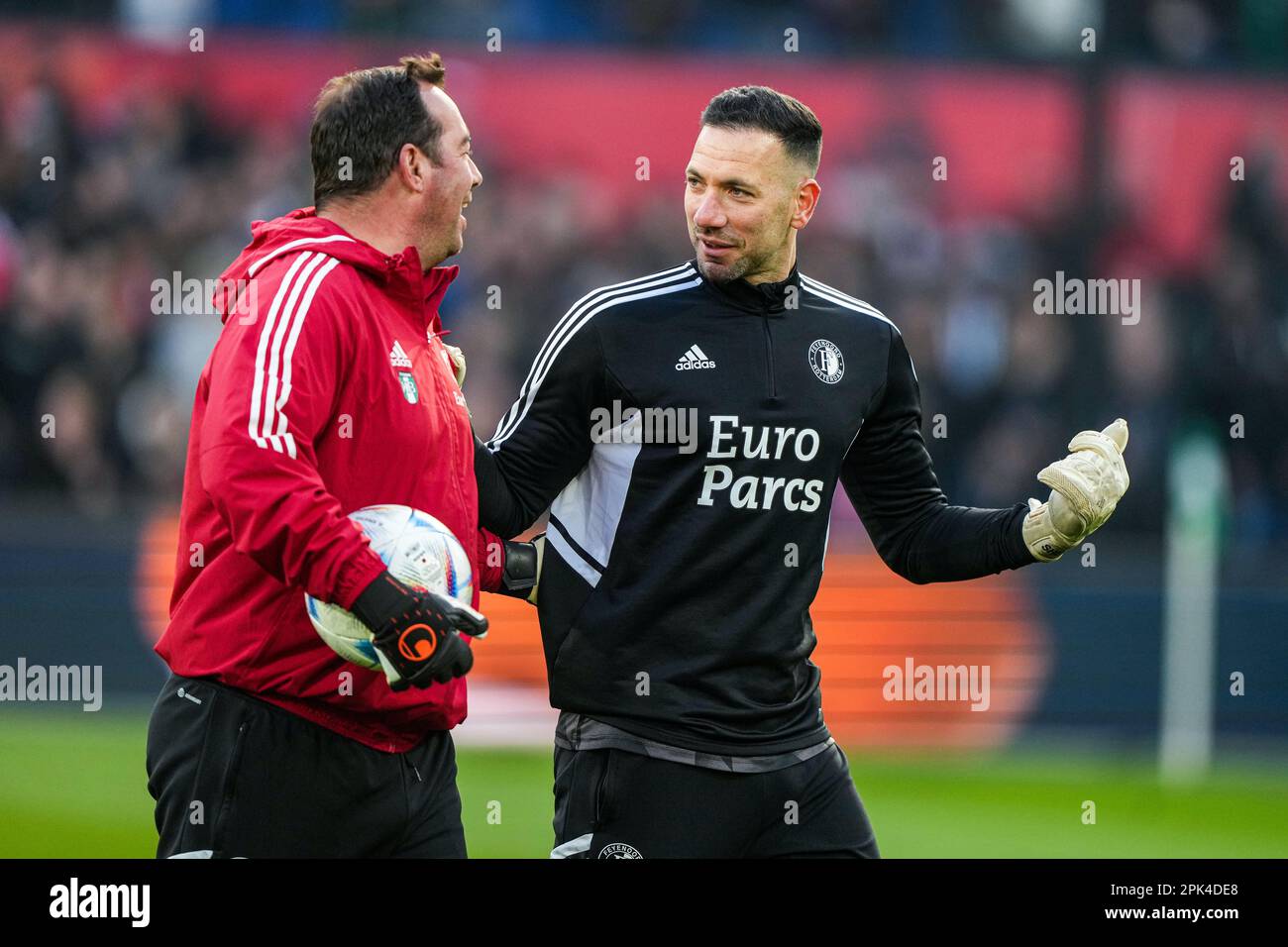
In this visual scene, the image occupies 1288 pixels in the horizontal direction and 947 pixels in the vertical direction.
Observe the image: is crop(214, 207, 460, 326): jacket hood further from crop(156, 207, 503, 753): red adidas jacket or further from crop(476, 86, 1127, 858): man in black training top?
crop(476, 86, 1127, 858): man in black training top

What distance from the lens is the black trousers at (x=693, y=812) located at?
4.34 meters

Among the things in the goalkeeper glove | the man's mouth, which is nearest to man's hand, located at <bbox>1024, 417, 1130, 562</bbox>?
the man's mouth

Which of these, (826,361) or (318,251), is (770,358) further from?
(318,251)

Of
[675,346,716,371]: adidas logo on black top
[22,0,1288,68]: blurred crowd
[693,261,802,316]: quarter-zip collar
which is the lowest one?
[675,346,716,371]: adidas logo on black top

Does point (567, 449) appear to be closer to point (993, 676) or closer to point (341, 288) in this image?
point (341, 288)

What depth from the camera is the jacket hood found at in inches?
160

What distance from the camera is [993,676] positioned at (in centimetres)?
977

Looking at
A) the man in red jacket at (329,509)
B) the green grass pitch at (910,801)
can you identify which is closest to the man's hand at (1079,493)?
the man in red jacket at (329,509)

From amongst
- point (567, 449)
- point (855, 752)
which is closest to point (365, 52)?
point (855, 752)

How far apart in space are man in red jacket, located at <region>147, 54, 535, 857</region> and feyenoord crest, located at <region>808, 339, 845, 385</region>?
935mm

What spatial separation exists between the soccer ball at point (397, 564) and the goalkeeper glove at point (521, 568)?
0.54 meters

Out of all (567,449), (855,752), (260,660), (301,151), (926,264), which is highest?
(301,151)

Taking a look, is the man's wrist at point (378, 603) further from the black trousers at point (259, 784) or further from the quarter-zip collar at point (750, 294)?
the quarter-zip collar at point (750, 294)
